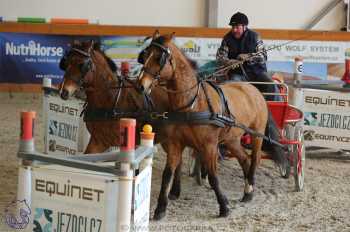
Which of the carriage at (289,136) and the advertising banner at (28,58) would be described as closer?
the carriage at (289,136)

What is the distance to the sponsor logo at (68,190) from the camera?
318 centimetres

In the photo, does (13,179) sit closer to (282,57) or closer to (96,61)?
(96,61)

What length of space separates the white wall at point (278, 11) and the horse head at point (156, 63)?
10923mm

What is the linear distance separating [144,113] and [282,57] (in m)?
7.42

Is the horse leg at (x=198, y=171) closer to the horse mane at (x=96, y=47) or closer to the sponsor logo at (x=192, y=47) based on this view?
the horse mane at (x=96, y=47)

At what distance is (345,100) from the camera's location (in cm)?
789

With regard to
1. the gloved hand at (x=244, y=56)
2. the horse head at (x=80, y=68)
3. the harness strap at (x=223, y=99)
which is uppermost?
the gloved hand at (x=244, y=56)

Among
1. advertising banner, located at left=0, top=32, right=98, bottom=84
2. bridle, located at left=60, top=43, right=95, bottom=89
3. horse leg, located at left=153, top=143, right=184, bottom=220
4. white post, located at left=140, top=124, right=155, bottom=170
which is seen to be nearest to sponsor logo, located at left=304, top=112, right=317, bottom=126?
horse leg, located at left=153, top=143, right=184, bottom=220

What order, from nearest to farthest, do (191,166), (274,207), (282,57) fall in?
(274,207) → (191,166) → (282,57)

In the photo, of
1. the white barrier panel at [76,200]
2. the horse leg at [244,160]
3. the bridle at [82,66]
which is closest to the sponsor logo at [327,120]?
the horse leg at [244,160]

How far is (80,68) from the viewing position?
5090 mm

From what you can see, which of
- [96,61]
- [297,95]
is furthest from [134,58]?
[96,61]

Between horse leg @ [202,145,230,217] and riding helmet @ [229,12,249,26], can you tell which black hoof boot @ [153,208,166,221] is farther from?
riding helmet @ [229,12,249,26]

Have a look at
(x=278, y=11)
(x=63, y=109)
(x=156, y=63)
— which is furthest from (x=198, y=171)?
(x=278, y=11)
